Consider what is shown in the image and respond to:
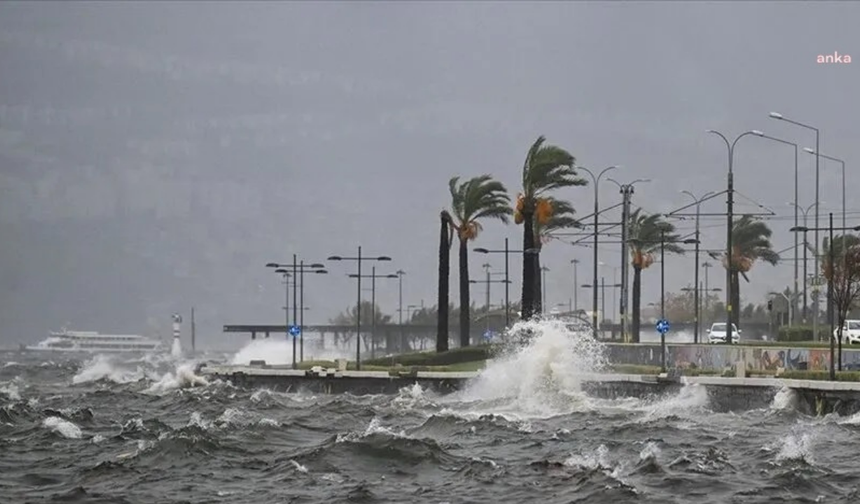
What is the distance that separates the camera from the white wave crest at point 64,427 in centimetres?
4930

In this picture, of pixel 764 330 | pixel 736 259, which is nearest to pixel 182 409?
pixel 736 259

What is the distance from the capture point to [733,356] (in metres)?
75.4

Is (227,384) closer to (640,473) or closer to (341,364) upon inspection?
(341,364)

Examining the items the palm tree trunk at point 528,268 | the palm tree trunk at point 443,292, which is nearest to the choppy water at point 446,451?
the palm tree trunk at point 528,268

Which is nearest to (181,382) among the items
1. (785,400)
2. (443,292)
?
(443,292)

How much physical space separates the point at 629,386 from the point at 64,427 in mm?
24925

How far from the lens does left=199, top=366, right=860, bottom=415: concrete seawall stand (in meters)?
56.6

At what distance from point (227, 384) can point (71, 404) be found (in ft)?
52.4

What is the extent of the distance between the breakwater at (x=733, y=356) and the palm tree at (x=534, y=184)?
7.14 metres

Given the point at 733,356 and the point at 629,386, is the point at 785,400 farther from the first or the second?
the point at 733,356

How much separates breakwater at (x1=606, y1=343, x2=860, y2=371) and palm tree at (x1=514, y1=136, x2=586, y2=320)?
714cm

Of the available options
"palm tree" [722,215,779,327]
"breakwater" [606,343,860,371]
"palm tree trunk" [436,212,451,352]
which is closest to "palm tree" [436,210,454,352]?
"palm tree trunk" [436,212,451,352]

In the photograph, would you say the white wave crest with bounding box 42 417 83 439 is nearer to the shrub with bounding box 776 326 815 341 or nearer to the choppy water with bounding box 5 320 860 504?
the choppy water with bounding box 5 320 860 504

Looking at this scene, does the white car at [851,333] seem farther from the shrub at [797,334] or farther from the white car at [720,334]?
the white car at [720,334]
